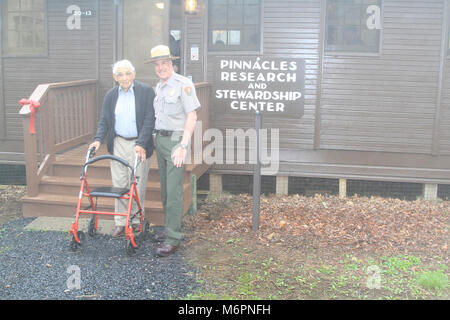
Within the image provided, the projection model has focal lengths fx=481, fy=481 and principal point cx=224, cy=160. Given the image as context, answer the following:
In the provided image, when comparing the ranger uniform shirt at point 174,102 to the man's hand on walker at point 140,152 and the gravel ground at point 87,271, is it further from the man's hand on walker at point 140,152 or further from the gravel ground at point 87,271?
the gravel ground at point 87,271

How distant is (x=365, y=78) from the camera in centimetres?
733

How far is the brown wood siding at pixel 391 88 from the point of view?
7.16 metres

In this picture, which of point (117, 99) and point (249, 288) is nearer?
point (249, 288)

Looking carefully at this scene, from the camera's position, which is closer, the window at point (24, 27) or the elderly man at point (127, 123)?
the elderly man at point (127, 123)

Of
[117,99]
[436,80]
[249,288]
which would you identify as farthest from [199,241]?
[436,80]

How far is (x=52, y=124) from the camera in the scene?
20.7 feet

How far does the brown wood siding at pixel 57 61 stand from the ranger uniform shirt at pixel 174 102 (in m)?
3.43

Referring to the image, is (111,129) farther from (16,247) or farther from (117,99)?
(16,247)

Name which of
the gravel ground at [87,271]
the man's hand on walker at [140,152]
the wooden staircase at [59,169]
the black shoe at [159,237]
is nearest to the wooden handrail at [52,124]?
the wooden staircase at [59,169]

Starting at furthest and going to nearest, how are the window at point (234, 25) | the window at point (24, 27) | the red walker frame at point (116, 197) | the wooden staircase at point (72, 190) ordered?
1. the window at point (24, 27)
2. the window at point (234, 25)
3. the wooden staircase at point (72, 190)
4. the red walker frame at point (116, 197)

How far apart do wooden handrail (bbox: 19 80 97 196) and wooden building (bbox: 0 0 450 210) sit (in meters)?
0.45

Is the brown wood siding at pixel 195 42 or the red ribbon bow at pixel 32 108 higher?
the brown wood siding at pixel 195 42

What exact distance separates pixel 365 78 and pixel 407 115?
2.80 feet

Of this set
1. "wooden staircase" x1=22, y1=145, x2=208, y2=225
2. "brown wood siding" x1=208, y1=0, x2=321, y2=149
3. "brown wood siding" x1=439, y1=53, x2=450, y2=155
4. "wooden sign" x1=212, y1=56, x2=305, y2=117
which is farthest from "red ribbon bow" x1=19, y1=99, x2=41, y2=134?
"brown wood siding" x1=439, y1=53, x2=450, y2=155
